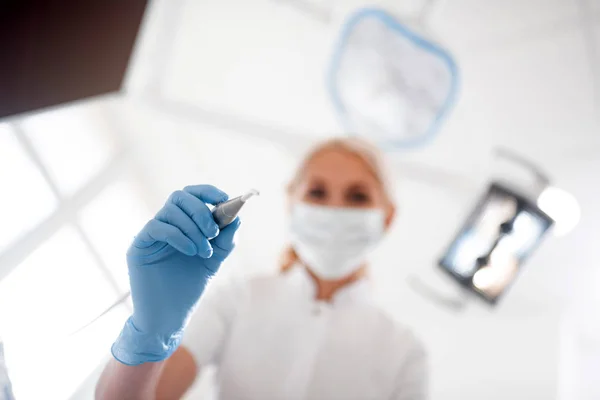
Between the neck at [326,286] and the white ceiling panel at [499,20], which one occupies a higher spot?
the white ceiling panel at [499,20]

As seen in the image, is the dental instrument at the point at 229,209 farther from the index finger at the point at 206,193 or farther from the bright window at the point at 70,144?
the bright window at the point at 70,144

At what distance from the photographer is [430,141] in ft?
5.05

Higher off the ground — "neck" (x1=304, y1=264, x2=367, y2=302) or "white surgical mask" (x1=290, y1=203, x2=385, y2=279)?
"white surgical mask" (x1=290, y1=203, x2=385, y2=279)

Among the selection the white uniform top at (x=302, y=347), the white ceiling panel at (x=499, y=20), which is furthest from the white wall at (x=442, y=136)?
the white uniform top at (x=302, y=347)

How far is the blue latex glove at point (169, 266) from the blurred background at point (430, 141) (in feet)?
0.98

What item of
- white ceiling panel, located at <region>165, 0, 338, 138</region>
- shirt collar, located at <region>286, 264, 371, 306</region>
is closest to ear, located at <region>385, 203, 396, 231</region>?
shirt collar, located at <region>286, 264, 371, 306</region>

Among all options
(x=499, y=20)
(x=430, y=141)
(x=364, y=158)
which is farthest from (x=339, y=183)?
(x=499, y=20)

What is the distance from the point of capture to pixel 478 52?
4.71 feet

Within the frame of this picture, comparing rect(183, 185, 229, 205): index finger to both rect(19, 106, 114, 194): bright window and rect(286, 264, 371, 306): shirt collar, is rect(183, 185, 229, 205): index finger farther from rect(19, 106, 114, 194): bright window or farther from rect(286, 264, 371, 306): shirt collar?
rect(286, 264, 371, 306): shirt collar

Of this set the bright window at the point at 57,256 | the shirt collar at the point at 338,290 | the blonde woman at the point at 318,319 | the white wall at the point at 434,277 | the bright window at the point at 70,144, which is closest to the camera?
the bright window at the point at 57,256

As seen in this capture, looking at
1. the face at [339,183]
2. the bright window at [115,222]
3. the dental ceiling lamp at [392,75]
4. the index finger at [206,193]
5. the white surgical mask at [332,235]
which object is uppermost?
the dental ceiling lamp at [392,75]

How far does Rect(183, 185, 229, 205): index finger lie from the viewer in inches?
26.8

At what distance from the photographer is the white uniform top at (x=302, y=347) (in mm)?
1052

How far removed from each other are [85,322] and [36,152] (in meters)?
0.37
